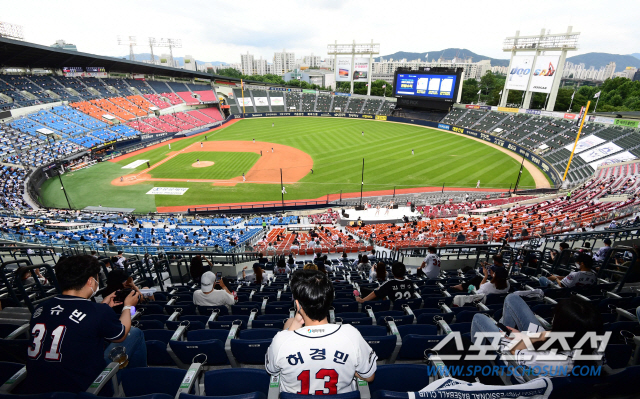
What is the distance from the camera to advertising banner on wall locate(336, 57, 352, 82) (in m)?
86.7

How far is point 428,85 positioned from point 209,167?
53.7 m

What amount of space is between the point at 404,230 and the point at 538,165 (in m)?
33.9

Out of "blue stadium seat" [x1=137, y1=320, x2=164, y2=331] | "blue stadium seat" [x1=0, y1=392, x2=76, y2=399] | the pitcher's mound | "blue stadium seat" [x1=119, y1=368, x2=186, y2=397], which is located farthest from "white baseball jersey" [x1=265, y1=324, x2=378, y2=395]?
the pitcher's mound

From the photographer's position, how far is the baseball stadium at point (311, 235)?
313 centimetres

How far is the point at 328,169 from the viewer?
40344 millimetres

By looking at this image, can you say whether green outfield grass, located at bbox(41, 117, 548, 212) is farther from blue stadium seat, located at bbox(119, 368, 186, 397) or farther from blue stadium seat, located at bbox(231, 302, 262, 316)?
blue stadium seat, located at bbox(119, 368, 186, 397)

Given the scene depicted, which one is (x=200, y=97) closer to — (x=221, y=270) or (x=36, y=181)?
(x=36, y=181)

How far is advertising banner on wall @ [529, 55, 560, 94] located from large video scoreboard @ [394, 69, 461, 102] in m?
14.2

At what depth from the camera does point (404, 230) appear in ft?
73.3

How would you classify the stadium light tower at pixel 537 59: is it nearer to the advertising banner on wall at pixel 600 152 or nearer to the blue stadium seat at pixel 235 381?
the advertising banner on wall at pixel 600 152

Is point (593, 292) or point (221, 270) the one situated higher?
point (593, 292)

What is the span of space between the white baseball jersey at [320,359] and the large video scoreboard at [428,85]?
74155 mm

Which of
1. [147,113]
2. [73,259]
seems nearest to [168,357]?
[73,259]

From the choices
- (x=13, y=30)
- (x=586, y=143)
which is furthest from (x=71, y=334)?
(x=13, y=30)
